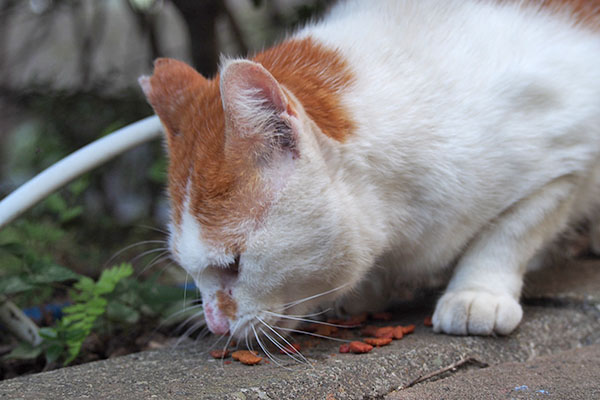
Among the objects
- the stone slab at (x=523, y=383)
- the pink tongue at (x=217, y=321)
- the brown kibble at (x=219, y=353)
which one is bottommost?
the stone slab at (x=523, y=383)

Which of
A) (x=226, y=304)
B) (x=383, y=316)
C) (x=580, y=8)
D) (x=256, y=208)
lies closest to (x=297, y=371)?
(x=226, y=304)

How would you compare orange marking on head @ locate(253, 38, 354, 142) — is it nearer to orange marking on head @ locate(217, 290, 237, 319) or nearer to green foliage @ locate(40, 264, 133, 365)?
orange marking on head @ locate(217, 290, 237, 319)

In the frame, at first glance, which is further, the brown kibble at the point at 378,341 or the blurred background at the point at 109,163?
the blurred background at the point at 109,163

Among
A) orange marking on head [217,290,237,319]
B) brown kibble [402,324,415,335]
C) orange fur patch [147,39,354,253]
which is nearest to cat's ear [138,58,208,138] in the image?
orange fur patch [147,39,354,253]

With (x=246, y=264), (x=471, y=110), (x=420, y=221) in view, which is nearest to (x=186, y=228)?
(x=246, y=264)

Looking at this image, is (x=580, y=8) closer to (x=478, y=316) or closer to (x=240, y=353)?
(x=478, y=316)

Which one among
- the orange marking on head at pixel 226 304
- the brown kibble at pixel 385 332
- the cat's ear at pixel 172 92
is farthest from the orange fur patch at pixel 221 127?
the brown kibble at pixel 385 332

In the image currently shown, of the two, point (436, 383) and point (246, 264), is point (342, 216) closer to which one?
point (246, 264)

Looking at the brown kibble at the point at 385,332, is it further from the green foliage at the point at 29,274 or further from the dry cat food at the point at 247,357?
the green foliage at the point at 29,274
